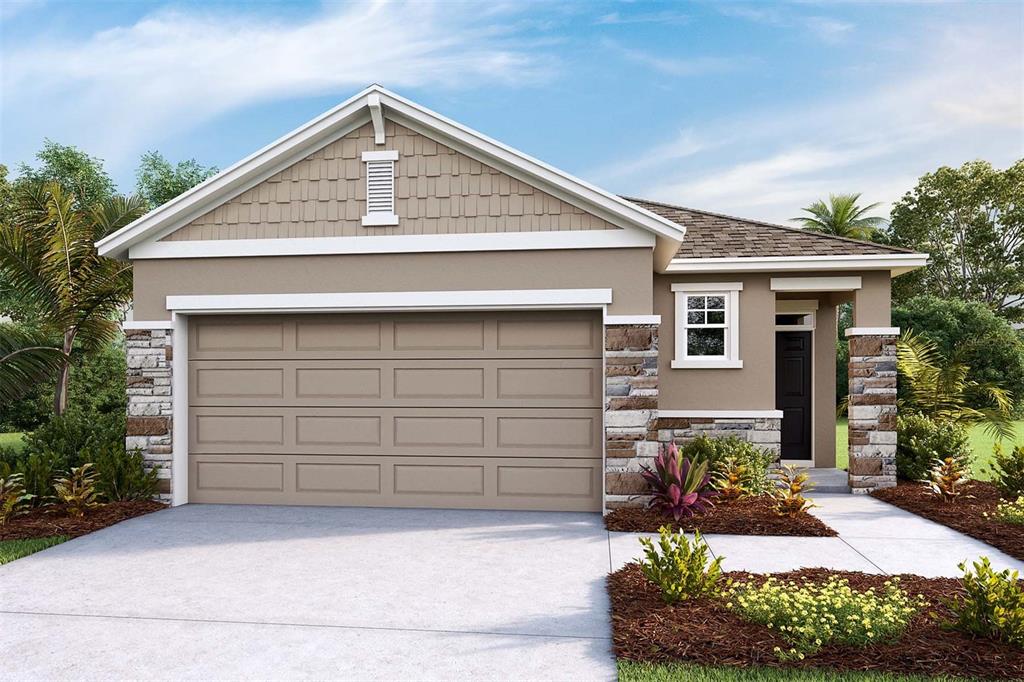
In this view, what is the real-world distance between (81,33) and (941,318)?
24.1 metres

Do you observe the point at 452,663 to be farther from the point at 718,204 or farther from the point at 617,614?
the point at 718,204

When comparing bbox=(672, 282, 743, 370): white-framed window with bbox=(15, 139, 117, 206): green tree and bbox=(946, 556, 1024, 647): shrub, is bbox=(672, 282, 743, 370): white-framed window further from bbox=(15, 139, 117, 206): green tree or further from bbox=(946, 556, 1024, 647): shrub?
bbox=(15, 139, 117, 206): green tree

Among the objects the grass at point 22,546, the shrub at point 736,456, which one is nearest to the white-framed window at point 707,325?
the shrub at point 736,456

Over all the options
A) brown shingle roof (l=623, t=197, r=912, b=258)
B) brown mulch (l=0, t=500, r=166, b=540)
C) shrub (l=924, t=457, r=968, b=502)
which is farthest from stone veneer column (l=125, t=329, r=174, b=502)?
shrub (l=924, t=457, r=968, b=502)

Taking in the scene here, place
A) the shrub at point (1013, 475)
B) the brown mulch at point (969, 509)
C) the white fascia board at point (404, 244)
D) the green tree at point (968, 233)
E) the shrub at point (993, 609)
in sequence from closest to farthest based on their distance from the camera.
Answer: the shrub at point (993, 609)
the brown mulch at point (969, 509)
the white fascia board at point (404, 244)
the shrub at point (1013, 475)
the green tree at point (968, 233)

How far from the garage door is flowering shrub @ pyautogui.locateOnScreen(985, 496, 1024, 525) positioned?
464 centimetres

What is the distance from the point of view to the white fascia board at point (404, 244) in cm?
873

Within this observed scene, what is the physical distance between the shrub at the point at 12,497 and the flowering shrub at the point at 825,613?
314 inches

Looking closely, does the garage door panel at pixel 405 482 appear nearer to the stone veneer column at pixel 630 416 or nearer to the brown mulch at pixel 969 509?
the stone veneer column at pixel 630 416

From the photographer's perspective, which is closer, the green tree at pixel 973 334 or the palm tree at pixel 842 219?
the green tree at pixel 973 334

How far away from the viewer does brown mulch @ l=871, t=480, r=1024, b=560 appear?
7.47m

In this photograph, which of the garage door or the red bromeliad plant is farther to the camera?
the garage door

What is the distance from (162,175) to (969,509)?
26483 mm

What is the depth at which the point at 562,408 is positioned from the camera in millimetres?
8945
